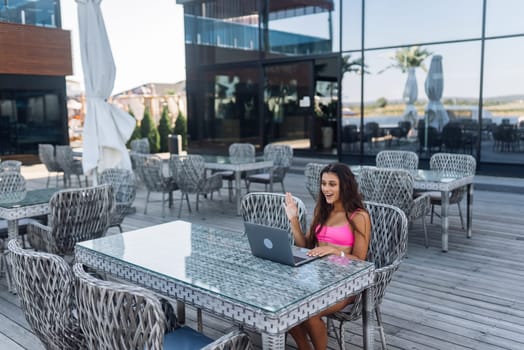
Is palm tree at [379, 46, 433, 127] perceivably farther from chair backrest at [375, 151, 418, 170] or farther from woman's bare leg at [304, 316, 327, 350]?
woman's bare leg at [304, 316, 327, 350]

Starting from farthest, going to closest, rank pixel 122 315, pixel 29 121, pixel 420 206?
pixel 29 121, pixel 420 206, pixel 122 315

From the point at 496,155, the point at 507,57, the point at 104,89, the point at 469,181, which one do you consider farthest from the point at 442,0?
the point at 104,89

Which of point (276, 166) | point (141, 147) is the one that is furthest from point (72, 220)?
Answer: point (141, 147)

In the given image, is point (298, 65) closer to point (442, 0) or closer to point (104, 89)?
point (442, 0)

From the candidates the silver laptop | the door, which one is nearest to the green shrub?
the door

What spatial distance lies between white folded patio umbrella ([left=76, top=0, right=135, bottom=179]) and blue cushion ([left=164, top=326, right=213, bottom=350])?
4543 mm

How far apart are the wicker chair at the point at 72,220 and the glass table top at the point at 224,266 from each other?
1084 mm

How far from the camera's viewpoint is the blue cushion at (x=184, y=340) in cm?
215

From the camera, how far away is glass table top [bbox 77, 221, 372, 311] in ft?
6.44

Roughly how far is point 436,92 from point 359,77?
5.88 ft

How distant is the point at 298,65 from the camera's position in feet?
39.6

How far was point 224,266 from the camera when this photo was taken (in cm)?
231

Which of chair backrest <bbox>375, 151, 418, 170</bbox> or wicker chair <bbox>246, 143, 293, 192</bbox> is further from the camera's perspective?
wicker chair <bbox>246, 143, 293, 192</bbox>

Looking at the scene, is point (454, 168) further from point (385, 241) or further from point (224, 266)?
point (224, 266)
